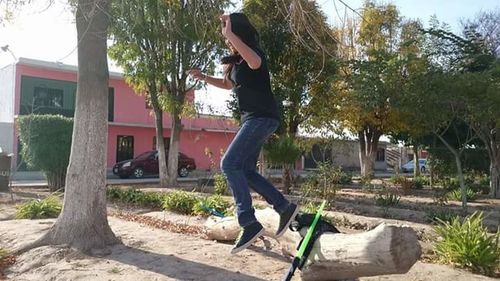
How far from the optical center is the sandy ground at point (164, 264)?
545 centimetres

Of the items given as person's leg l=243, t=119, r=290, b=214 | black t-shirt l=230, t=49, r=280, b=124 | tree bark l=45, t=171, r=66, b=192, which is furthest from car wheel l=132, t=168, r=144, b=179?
black t-shirt l=230, t=49, r=280, b=124

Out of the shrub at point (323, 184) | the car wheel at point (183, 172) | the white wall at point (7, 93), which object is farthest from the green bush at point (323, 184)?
the white wall at point (7, 93)

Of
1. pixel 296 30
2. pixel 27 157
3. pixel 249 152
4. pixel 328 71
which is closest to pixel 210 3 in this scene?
pixel 296 30

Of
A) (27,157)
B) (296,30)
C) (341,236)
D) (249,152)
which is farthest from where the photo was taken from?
(27,157)

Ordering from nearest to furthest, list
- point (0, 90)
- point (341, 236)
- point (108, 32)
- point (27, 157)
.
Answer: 1. point (341, 236)
2. point (108, 32)
3. point (27, 157)
4. point (0, 90)

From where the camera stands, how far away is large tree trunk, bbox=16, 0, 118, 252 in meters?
6.70

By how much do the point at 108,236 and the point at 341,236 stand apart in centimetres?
364

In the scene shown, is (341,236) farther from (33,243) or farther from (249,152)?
(33,243)

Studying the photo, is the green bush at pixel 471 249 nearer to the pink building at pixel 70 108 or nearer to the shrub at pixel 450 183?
the shrub at pixel 450 183

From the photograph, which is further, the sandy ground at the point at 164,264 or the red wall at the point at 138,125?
the red wall at the point at 138,125

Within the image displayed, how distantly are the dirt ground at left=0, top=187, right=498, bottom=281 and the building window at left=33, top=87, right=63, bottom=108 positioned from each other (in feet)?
79.9

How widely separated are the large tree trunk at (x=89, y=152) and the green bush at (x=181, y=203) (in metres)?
4.19

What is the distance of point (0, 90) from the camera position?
3098 centimetres

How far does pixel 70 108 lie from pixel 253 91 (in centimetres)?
2924
